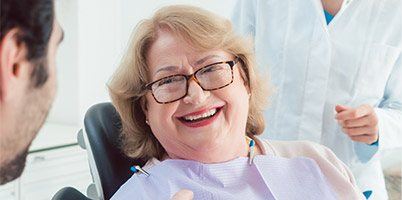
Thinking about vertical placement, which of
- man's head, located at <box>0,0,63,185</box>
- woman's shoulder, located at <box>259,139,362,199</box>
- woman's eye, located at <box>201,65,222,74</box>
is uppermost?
man's head, located at <box>0,0,63,185</box>

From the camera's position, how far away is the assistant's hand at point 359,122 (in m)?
1.12

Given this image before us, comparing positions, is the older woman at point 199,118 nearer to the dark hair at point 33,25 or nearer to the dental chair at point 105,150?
the dental chair at point 105,150

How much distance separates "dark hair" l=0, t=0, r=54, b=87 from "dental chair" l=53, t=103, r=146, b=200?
748 mm

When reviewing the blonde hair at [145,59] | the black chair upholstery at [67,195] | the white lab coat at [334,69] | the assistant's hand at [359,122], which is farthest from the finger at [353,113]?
the black chair upholstery at [67,195]

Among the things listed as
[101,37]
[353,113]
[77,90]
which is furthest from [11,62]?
[101,37]

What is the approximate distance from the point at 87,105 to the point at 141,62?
241mm

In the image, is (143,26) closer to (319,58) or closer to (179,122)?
(179,122)

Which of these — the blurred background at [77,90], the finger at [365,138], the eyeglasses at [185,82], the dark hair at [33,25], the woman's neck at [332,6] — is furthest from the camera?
the woman's neck at [332,6]

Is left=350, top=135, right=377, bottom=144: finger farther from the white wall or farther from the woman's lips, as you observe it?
the white wall

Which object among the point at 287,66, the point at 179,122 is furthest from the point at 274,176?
the point at 287,66

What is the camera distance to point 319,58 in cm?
127

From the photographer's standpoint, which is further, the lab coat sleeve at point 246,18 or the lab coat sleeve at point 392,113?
the lab coat sleeve at point 246,18

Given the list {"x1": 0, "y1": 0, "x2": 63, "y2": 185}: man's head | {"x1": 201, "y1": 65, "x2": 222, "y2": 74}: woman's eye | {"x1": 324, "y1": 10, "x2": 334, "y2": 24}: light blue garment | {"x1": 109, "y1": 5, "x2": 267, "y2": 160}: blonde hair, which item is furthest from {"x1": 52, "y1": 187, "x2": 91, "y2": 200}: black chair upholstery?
{"x1": 324, "y1": 10, "x2": 334, "y2": 24}: light blue garment

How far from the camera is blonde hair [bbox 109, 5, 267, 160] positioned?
3.39 ft
